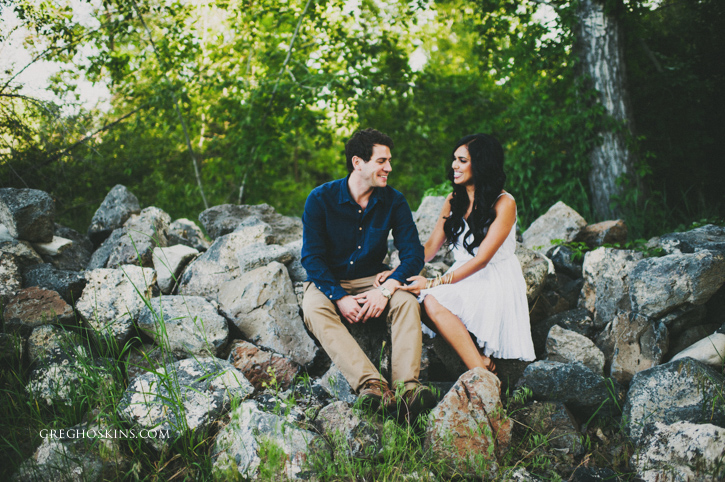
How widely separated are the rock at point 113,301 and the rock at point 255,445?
128 centimetres

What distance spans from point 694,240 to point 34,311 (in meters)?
4.86

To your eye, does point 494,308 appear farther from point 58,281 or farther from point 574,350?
point 58,281

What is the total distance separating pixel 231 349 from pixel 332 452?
119cm

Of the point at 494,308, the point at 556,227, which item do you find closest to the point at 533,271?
the point at 494,308

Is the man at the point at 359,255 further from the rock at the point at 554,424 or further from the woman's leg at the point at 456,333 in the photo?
the rock at the point at 554,424

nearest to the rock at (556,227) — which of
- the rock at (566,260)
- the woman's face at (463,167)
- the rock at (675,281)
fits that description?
the rock at (566,260)

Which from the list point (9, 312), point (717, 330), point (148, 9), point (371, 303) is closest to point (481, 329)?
point (371, 303)

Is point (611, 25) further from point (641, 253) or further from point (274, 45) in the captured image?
point (274, 45)

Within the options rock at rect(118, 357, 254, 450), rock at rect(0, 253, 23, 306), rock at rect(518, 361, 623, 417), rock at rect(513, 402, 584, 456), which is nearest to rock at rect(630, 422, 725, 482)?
rock at rect(513, 402, 584, 456)

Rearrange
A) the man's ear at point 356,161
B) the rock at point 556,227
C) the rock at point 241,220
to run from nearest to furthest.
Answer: the man's ear at point 356,161 → the rock at point 556,227 → the rock at point 241,220

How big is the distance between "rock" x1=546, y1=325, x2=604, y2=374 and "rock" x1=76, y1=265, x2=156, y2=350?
2858mm

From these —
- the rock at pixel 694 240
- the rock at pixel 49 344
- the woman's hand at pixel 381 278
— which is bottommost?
the rock at pixel 694 240

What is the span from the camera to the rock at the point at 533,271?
11.9ft

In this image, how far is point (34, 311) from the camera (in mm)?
3238
